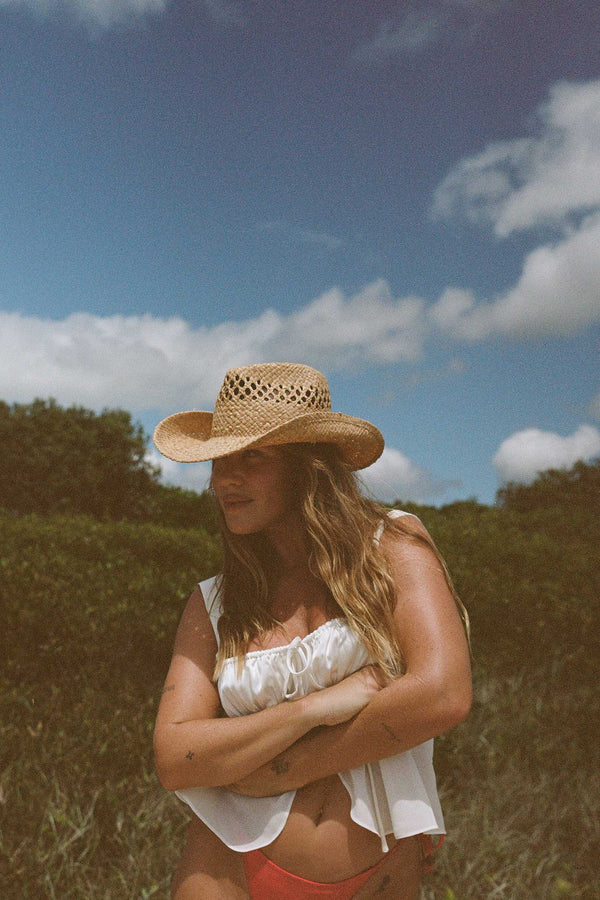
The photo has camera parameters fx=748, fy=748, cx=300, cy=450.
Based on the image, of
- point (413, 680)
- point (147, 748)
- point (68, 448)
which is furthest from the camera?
point (68, 448)

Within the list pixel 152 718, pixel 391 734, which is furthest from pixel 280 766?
pixel 152 718

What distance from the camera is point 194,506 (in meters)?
8.48

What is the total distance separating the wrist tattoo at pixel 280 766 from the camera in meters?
2.19

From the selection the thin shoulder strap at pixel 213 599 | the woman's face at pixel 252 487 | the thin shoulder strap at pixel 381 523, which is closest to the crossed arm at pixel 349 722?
the thin shoulder strap at pixel 381 523

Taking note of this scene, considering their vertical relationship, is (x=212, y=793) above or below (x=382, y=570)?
below

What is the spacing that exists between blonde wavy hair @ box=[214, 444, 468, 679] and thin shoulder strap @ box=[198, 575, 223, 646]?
0.10 feet

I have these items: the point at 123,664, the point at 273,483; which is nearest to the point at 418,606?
the point at 273,483

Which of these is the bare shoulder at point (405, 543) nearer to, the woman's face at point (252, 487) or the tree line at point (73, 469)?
the woman's face at point (252, 487)

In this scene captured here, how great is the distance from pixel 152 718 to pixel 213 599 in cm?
215

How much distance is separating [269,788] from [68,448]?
25.3 feet

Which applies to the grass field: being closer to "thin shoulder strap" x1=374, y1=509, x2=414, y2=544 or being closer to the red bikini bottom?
the red bikini bottom

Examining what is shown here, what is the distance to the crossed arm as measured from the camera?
2.14 metres

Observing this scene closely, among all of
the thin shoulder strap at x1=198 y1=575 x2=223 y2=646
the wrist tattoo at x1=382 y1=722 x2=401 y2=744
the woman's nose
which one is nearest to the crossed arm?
the wrist tattoo at x1=382 y1=722 x2=401 y2=744

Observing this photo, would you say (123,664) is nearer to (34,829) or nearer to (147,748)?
(147,748)
